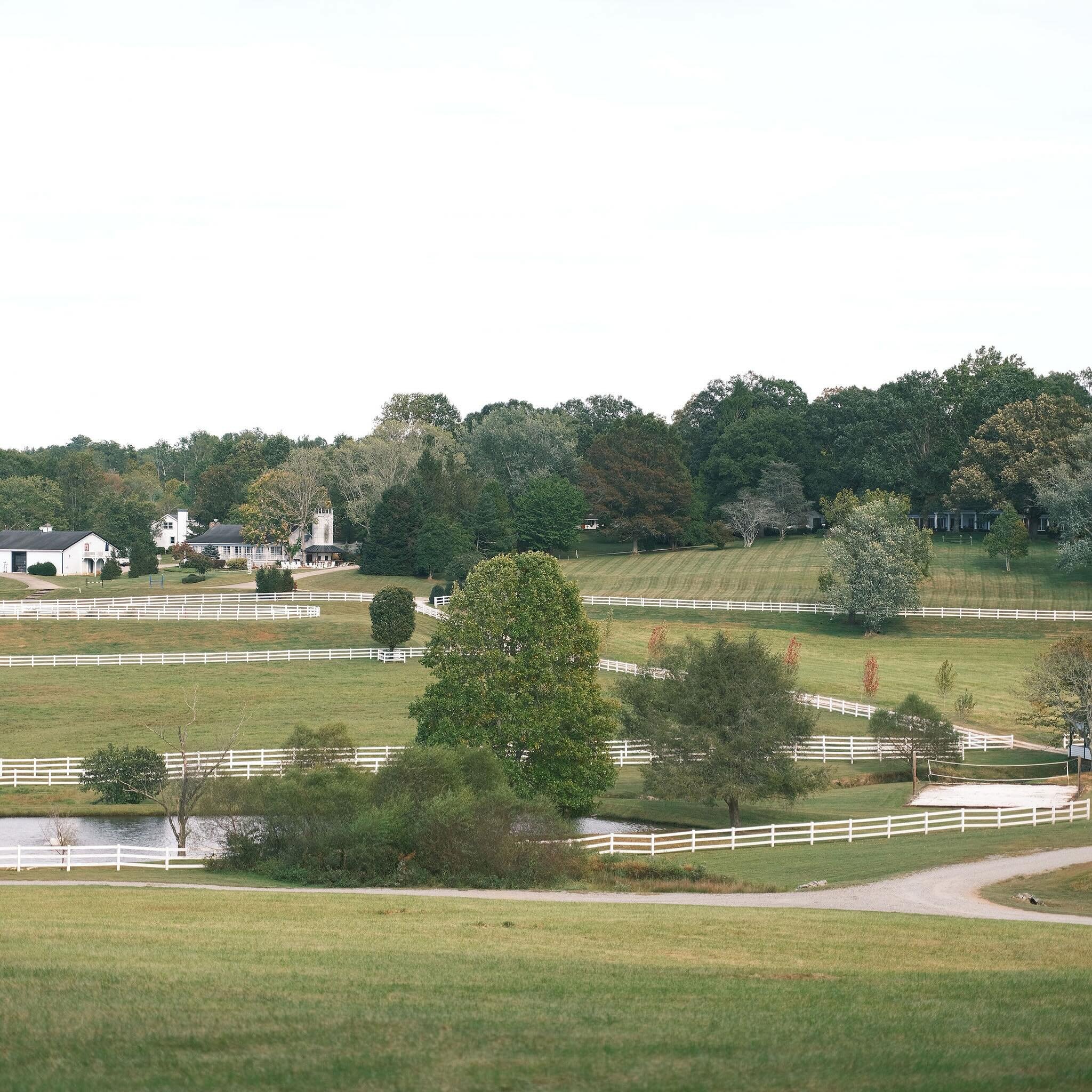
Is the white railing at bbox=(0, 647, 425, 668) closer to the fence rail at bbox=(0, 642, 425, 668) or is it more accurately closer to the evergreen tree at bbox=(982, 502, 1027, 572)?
the fence rail at bbox=(0, 642, 425, 668)

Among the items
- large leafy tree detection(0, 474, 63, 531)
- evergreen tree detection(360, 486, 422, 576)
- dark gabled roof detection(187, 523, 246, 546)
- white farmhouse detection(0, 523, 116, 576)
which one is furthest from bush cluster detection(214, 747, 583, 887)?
large leafy tree detection(0, 474, 63, 531)

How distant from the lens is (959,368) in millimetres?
138500

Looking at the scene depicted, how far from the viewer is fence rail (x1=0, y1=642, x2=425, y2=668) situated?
65312 mm

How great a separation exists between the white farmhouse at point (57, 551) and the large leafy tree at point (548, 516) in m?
37.5

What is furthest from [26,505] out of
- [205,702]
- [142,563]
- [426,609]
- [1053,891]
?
[1053,891]

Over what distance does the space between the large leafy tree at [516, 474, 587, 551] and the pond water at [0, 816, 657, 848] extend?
78128 mm

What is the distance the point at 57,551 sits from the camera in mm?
116312

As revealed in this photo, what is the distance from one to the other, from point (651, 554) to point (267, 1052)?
112234 millimetres

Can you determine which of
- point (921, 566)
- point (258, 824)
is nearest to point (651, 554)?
point (921, 566)

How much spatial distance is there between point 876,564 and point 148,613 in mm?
45455

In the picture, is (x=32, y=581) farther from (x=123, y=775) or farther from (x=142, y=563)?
(x=123, y=775)

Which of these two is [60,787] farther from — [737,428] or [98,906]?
[737,428]

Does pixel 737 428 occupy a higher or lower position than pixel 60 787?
higher

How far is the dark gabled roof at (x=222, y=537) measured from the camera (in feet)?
438
